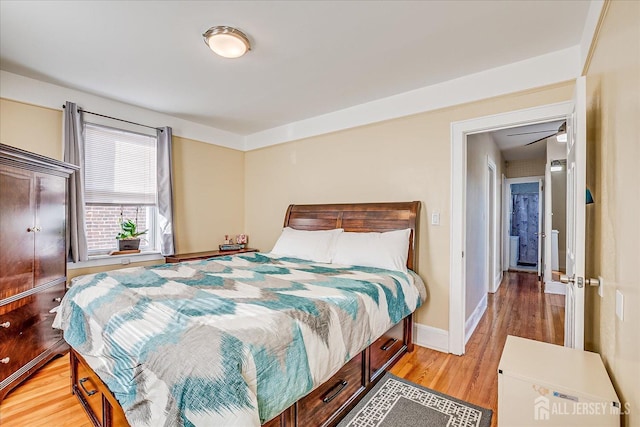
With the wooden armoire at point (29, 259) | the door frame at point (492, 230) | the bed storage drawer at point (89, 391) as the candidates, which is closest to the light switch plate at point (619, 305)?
the bed storage drawer at point (89, 391)

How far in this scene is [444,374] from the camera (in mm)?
2369

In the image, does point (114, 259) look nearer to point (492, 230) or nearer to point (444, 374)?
point (444, 374)

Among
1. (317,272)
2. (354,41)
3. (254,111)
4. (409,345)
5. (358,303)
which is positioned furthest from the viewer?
(254,111)

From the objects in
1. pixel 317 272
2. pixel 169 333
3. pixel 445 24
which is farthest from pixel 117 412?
pixel 445 24

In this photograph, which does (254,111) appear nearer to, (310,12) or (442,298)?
(310,12)

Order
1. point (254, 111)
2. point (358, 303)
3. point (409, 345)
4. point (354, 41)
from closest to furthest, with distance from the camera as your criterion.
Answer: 1. point (358, 303)
2. point (354, 41)
3. point (409, 345)
4. point (254, 111)

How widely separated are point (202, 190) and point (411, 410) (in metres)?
3.59

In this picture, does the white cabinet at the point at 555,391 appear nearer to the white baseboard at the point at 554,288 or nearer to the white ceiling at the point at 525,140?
the white ceiling at the point at 525,140

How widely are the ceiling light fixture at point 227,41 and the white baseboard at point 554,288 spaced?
5.59 metres

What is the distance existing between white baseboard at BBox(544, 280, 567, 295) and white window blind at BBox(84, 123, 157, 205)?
609 cm

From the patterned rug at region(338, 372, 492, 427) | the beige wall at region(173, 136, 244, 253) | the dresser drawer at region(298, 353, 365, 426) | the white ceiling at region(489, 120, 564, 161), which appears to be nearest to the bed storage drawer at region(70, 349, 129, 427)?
the dresser drawer at region(298, 353, 365, 426)

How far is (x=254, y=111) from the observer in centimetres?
362

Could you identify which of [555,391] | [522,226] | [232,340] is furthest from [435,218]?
[522,226]

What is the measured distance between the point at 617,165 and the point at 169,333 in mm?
2079
